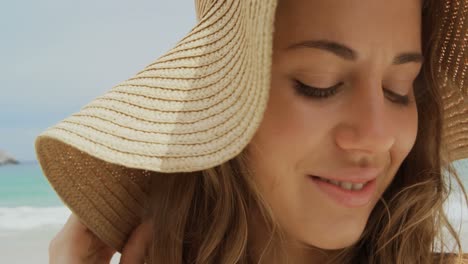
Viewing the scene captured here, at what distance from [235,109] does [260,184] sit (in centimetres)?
28

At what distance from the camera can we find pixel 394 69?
3.80ft

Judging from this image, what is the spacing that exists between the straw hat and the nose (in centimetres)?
24

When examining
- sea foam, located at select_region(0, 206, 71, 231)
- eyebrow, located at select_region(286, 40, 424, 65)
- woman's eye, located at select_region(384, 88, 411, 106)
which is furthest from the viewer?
sea foam, located at select_region(0, 206, 71, 231)

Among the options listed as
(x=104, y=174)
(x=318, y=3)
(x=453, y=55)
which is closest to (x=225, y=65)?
(x=318, y=3)

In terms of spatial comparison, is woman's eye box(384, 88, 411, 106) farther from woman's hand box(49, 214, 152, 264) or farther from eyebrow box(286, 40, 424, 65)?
woman's hand box(49, 214, 152, 264)

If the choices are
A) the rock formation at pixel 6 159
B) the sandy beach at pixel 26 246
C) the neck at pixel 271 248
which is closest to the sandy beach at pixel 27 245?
the sandy beach at pixel 26 246

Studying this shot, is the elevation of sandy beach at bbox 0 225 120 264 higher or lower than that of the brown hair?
lower

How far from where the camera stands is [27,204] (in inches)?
309

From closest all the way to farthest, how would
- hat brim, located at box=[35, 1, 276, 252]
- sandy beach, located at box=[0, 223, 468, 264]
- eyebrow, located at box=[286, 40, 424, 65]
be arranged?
hat brim, located at box=[35, 1, 276, 252] → eyebrow, located at box=[286, 40, 424, 65] → sandy beach, located at box=[0, 223, 468, 264]

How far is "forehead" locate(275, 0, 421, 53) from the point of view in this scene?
1.08 metres

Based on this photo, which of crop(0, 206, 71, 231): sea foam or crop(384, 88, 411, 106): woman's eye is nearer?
crop(384, 88, 411, 106): woman's eye

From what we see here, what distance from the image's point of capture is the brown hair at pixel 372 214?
130 centimetres

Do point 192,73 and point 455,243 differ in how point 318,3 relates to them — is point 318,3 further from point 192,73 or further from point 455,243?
point 455,243

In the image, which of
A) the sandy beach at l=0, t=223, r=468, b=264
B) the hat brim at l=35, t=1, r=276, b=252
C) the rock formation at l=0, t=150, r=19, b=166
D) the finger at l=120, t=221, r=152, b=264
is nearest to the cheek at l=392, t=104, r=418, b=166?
the hat brim at l=35, t=1, r=276, b=252
